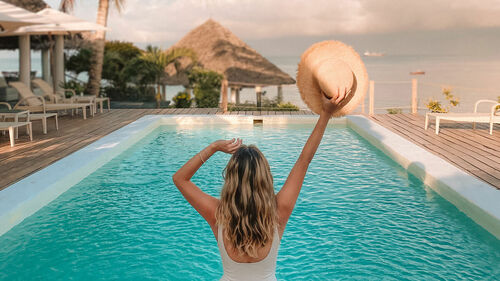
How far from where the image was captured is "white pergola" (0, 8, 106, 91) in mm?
11086

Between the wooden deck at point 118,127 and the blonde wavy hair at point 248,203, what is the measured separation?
14.4 ft

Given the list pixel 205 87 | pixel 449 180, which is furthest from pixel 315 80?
pixel 205 87

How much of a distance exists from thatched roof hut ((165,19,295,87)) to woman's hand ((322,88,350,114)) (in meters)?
15.2

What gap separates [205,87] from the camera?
14359mm

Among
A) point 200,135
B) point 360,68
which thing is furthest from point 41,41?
point 360,68

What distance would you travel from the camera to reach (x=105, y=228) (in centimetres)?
464

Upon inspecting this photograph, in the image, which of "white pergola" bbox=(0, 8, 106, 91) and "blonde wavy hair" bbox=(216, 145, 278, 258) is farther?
"white pergola" bbox=(0, 8, 106, 91)

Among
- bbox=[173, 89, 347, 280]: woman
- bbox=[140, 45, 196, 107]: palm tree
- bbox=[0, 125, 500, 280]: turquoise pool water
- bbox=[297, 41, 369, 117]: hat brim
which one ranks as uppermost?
bbox=[140, 45, 196, 107]: palm tree

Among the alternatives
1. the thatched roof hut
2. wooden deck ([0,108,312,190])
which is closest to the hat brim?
wooden deck ([0,108,312,190])

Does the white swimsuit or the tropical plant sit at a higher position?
the tropical plant

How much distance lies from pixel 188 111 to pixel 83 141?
4837mm

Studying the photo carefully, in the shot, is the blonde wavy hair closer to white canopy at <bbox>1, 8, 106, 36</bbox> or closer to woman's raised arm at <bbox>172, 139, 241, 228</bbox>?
woman's raised arm at <bbox>172, 139, 241, 228</bbox>

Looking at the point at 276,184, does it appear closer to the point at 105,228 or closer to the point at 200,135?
the point at 105,228

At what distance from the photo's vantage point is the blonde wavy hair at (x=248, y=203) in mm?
1556
